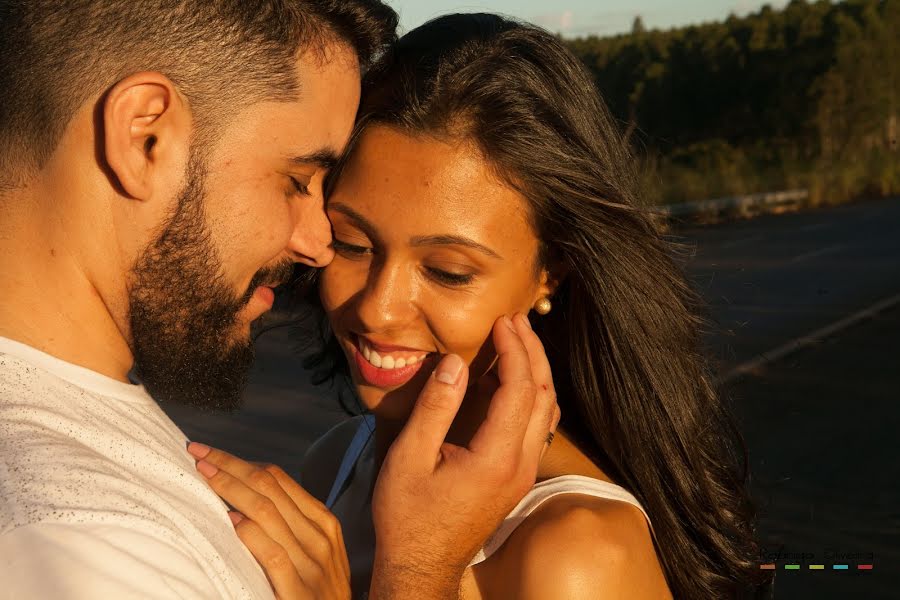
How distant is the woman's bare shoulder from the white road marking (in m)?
5.70

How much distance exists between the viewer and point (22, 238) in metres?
2.18

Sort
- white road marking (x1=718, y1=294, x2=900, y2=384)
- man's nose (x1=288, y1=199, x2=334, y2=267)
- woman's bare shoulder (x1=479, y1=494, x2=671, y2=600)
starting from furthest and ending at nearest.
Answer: white road marking (x1=718, y1=294, x2=900, y2=384) < man's nose (x1=288, y1=199, x2=334, y2=267) < woman's bare shoulder (x1=479, y1=494, x2=671, y2=600)

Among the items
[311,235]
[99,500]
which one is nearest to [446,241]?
[311,235]

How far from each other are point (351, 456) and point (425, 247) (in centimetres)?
105

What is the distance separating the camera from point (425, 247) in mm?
3057

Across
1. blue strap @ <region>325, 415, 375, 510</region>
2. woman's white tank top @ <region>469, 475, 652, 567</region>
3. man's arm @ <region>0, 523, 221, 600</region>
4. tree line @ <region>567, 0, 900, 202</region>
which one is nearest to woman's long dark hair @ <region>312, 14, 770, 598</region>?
woman's white tank top @ <region>469, 475, 652, 567</region>

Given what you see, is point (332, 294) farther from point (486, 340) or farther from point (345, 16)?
point (345, 16)

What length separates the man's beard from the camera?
2.43m

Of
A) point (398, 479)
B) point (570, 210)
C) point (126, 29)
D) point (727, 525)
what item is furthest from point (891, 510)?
point (126, 29)

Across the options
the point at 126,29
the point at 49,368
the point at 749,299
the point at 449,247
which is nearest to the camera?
the point at 49,368

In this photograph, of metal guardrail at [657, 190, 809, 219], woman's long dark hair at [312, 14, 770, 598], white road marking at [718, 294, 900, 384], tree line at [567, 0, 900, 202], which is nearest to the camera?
woman's long dark hair at [312, 14, 770, 598]

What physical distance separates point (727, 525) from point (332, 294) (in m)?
1.34

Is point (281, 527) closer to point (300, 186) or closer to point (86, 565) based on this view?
point (86, 565)

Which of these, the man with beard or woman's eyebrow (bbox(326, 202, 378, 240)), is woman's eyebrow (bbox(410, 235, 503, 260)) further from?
the man with beard
